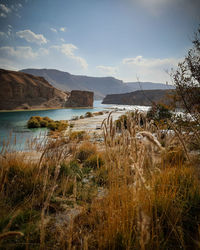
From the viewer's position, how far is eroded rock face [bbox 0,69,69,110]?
40.1m

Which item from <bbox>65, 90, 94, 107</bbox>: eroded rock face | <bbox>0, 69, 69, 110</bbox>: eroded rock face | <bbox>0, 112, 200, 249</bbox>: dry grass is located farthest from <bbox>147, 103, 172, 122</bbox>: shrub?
<bbox>65, 90, 94, 107</bbox>: eroded rock face

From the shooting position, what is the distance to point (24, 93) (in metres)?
45.2

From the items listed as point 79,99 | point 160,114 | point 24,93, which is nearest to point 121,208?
point 160,114

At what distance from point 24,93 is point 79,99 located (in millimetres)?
24705

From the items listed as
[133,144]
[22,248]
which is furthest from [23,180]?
[133,144]

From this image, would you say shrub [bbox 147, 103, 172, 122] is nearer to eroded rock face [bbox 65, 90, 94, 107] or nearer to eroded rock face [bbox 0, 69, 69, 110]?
eroded rock face [bbox 0, 69, 69, 110]

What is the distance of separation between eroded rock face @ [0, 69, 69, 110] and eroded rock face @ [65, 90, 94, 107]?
5777 millimetres

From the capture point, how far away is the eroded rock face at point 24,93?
4012cm

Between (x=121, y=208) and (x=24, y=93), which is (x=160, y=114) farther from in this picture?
(x=24, y=93)

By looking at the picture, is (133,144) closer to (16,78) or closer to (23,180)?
(23,180)

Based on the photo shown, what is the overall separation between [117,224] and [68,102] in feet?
207

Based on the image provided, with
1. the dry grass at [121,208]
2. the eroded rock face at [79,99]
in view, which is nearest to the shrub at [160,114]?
the dry grass at [121,208]

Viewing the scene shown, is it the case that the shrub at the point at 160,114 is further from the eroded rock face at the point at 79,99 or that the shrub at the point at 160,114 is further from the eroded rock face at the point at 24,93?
the eroded rock face at the point at 79,99

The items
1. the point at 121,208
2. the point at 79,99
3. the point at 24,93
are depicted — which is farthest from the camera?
the point at 79,99
